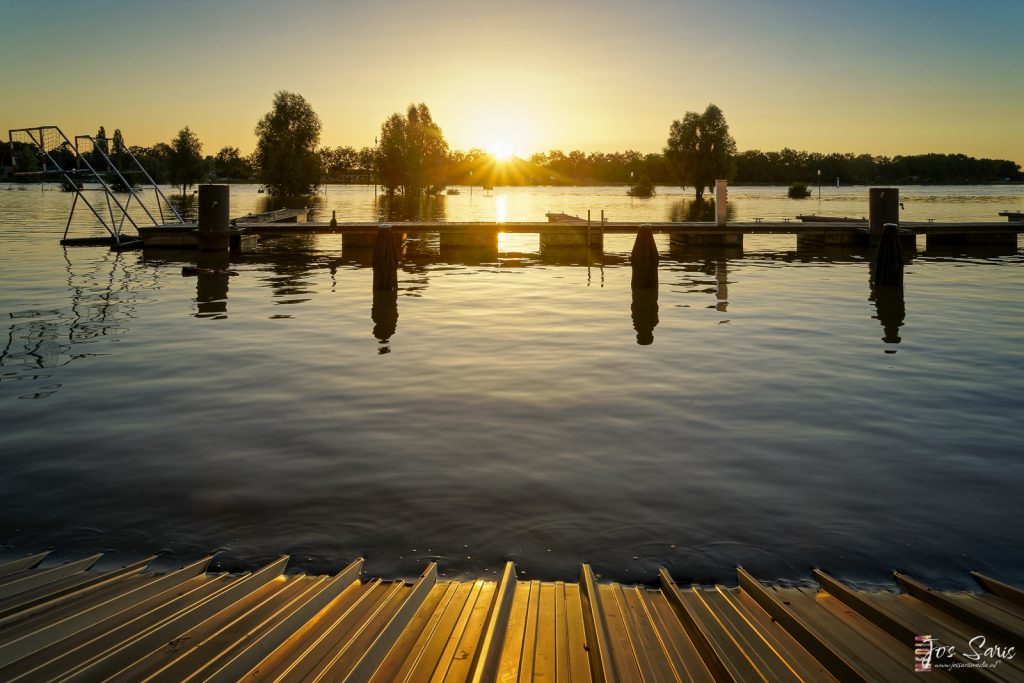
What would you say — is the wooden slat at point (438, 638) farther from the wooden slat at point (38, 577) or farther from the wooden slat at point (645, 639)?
the wooden slat at point (38, 577)

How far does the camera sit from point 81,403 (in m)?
11.5

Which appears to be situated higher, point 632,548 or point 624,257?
point 624,257

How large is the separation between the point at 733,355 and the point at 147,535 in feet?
34.8

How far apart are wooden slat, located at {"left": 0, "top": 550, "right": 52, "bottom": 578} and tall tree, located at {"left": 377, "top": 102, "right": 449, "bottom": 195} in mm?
130183

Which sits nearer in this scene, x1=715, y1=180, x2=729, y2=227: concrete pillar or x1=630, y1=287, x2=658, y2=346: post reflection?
x1=630, y1=287, x2=658, y2=346: post reflection

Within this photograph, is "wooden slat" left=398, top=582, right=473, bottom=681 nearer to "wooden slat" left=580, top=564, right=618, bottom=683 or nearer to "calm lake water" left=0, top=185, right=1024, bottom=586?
"wooden slat" left=580, top=564, right=618, bottom=683

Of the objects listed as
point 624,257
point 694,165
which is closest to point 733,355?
point 624,257

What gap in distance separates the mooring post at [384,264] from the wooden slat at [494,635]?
18070mm

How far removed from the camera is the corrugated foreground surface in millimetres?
3965

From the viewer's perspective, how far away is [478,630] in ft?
15.0

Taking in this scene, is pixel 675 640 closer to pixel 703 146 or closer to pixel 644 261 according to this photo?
pixel 644 261

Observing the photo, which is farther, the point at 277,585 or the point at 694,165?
the point at 694,165

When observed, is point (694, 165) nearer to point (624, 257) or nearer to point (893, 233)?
point (624, 257)

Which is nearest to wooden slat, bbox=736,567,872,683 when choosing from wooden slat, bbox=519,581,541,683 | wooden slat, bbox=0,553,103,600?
wooden slat, bbox=519,581,541,683
